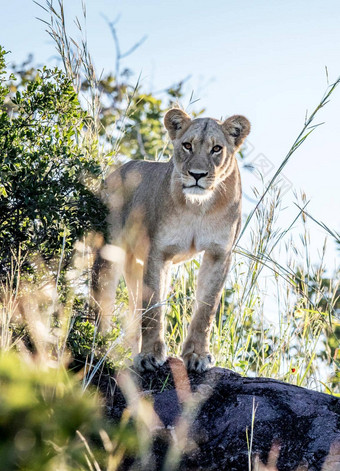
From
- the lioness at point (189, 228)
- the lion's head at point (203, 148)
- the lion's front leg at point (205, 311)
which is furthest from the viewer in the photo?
the lion's head at point (203, 148)

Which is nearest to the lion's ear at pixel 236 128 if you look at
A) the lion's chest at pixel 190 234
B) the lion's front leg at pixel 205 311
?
the lion's chest at pixel 190 234

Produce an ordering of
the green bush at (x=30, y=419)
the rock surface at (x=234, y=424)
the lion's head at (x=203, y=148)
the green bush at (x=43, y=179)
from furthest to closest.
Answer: the lion's head at (x=203, y=148) → the green bush at (x=43, y=179) → the rock surface at (x=234, y=424) → the green bush at (x=30, y=419)

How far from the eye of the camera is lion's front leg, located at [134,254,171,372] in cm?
434

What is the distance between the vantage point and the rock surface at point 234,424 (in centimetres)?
318

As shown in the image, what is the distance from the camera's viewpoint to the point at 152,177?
5.50m

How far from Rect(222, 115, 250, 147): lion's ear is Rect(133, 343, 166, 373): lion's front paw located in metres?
1.64

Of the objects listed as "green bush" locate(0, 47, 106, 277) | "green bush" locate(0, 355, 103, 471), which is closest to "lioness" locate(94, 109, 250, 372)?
"green bush" locate(0, 47, 106, 277)

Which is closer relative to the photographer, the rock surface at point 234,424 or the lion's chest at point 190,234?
the rock surface at point 234,424

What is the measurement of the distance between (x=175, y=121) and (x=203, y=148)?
0.50 meters

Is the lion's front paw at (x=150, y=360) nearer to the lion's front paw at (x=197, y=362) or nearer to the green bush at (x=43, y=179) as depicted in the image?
the lion's front paw at (x=197, y=362)

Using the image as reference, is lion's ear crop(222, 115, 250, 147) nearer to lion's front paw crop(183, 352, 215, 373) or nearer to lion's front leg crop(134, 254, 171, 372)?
lion's front leg crop(134, 254, 171, 372)

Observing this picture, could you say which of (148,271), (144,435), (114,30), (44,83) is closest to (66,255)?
(148,271)

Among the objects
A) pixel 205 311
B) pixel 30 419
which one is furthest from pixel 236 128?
pixel 30 419

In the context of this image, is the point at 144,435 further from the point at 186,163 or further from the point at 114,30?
the point at 114,30
